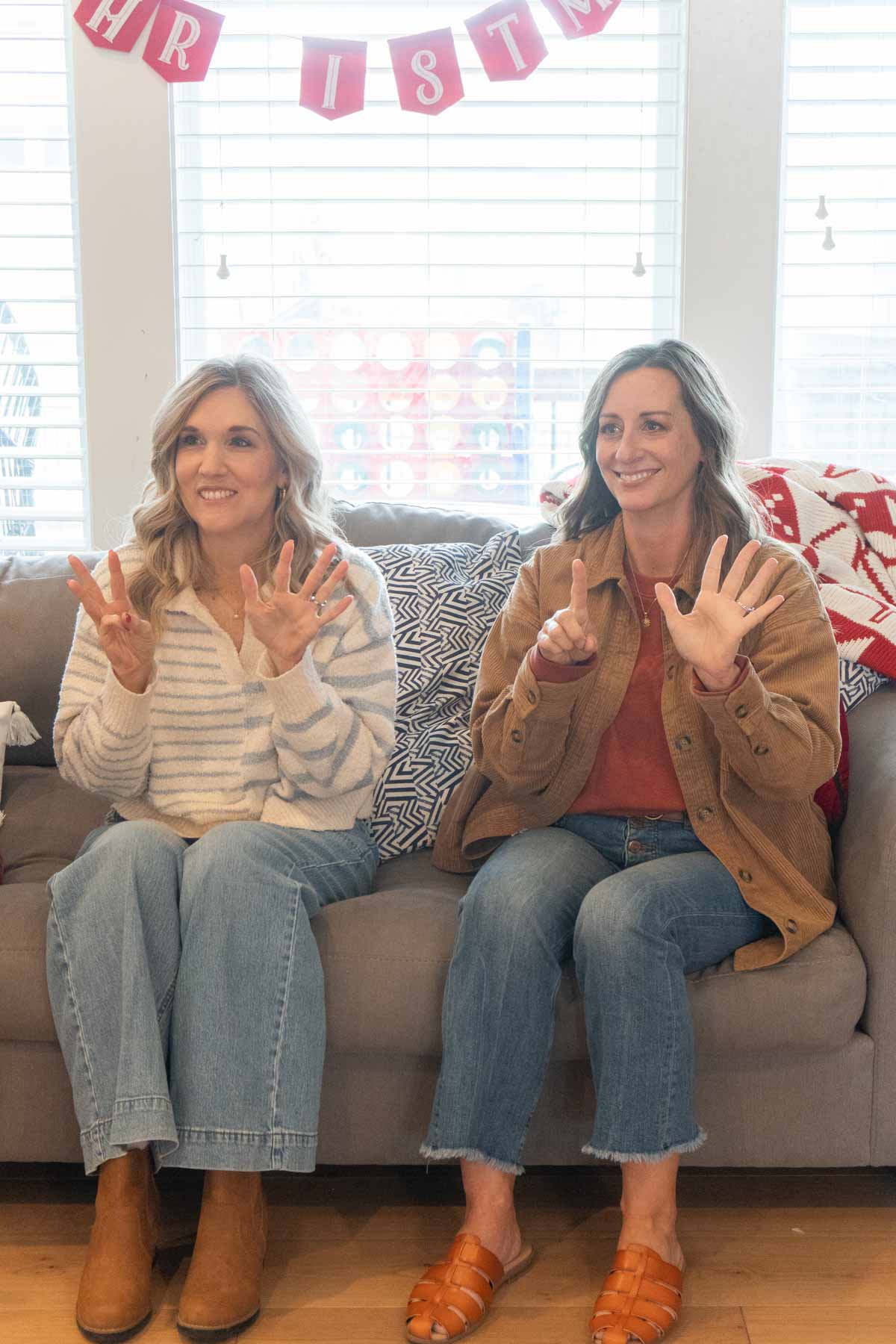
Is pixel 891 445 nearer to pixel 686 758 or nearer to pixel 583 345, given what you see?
pixel 583 345

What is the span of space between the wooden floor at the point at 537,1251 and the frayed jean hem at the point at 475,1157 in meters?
0.15

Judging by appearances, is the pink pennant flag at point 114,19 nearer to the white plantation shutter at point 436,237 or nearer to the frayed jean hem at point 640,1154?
the white plantation shutter at point 436,237

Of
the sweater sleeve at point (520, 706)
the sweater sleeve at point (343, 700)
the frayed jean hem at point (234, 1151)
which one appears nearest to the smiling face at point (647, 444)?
the sweater sleeve at point (520, 706)

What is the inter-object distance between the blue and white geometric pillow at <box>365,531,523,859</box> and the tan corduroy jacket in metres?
0.16

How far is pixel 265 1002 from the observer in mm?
1512

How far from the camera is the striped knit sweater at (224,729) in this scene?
1.74m

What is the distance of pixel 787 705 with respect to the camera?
5.23 ft

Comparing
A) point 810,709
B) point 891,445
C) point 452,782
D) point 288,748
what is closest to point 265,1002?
point 288,748

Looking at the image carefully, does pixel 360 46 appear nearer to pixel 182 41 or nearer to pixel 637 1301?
pixel 182 41

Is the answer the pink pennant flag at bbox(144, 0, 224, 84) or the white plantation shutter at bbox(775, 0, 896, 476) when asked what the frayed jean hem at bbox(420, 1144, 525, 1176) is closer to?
the white plantation shutter at bbox(775, 0, 896, 476)

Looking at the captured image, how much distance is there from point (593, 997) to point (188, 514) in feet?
2.86

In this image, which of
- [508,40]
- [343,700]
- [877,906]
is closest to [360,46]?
[508,40]

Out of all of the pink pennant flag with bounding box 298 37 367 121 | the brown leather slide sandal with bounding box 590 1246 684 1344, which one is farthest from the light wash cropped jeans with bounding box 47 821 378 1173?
the pink pennant flag with bounding box 298 37 367 121

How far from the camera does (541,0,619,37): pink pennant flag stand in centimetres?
262
